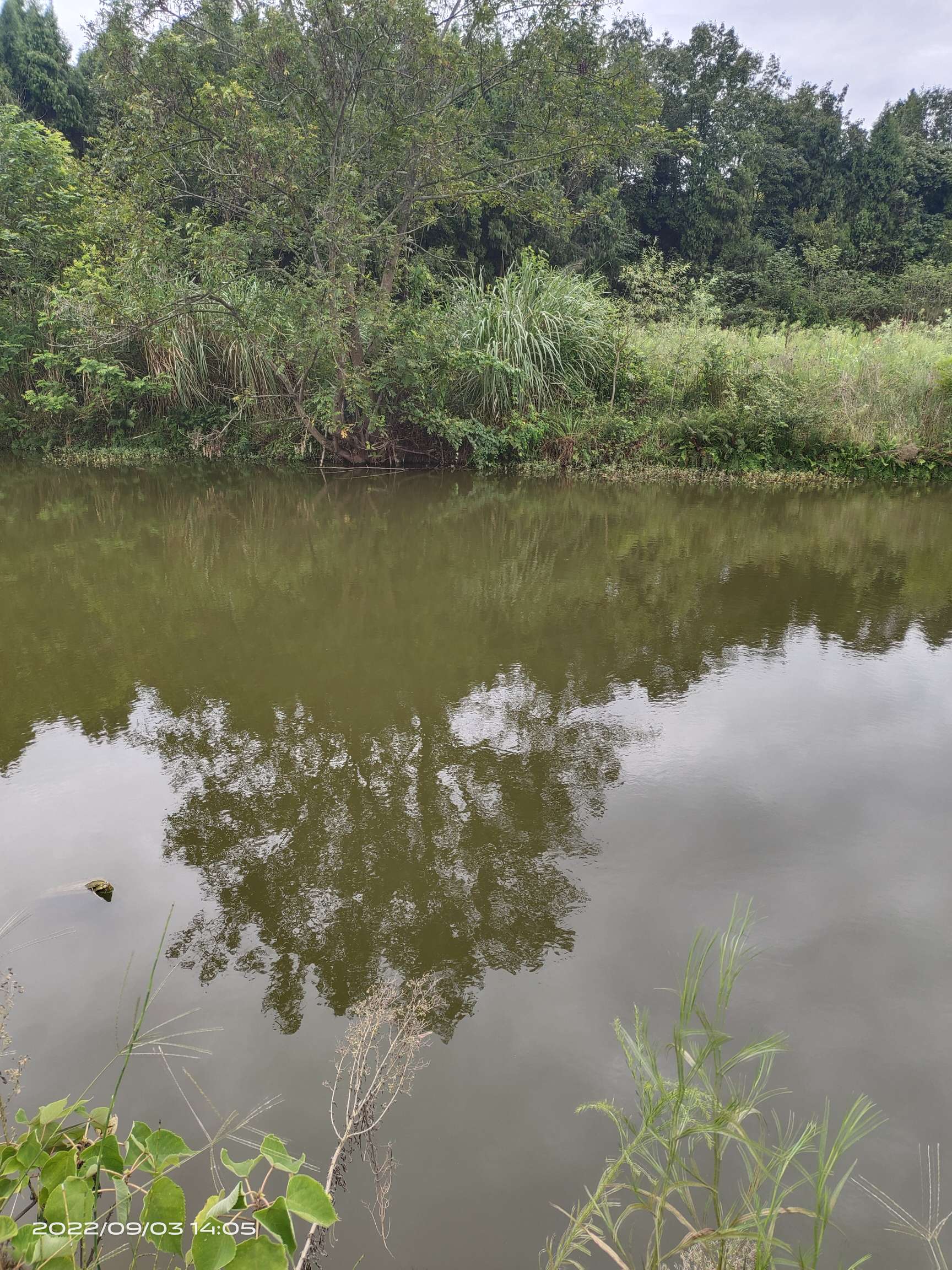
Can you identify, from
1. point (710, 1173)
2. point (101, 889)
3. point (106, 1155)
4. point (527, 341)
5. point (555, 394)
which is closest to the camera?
point (106, 1155)

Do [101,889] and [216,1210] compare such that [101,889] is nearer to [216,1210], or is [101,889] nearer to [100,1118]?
[100,1118]

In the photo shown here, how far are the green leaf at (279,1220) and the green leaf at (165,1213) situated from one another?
4.6 inches

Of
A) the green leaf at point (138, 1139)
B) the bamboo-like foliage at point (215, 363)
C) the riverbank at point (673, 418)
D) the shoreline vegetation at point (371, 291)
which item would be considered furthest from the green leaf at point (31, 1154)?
the bamboo-like foliage at point (215, 363)

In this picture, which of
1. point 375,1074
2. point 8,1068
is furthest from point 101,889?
point 375,1074

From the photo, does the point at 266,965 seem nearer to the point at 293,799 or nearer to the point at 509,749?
the point at 293,799

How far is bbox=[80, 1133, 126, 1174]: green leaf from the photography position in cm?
117

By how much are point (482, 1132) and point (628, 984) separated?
1.84 feet

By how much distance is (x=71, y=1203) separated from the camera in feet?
3.55

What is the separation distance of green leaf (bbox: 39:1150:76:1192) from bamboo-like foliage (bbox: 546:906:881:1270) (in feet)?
2.62

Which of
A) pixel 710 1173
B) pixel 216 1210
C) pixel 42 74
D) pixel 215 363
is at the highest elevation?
pixel 42 74

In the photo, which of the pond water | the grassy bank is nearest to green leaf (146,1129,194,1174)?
the pond water

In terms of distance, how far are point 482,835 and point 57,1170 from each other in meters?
1.66

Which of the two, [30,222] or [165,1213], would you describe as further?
[30,222]

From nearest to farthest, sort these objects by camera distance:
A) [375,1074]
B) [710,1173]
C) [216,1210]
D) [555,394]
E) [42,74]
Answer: [216,1210] < [710,1173] < [375,1074] < [555,394] < [42,74]
